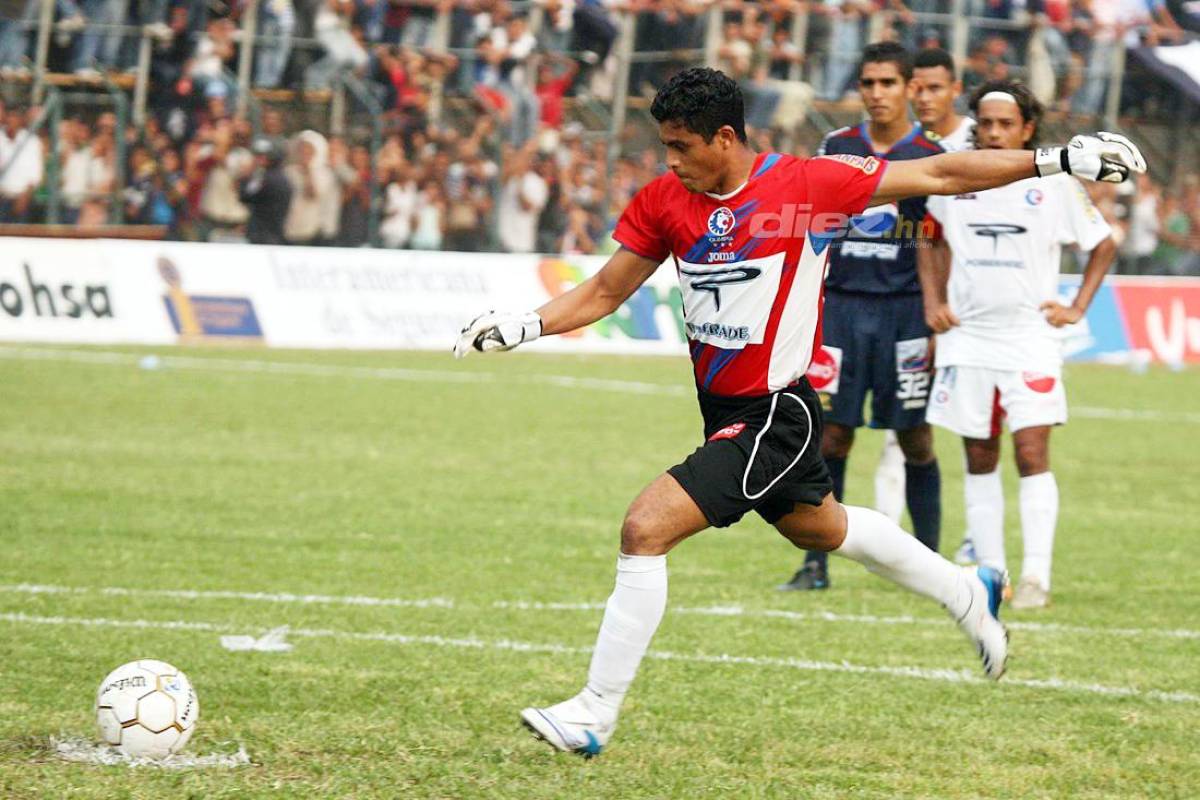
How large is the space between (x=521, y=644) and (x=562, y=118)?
60.0 ft

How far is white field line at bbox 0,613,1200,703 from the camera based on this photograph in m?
6.52

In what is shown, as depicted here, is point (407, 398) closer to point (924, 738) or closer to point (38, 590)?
point (38, 590)

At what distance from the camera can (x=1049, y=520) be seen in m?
8.55

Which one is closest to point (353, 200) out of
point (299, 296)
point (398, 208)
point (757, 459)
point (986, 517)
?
point (398, 208)

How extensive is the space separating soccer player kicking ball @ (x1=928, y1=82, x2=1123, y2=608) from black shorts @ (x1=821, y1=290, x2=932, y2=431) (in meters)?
0.12

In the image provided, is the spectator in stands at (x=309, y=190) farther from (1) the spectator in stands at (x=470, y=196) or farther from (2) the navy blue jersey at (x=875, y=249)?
(2) the navy blue jersey at (x=875, y=249)

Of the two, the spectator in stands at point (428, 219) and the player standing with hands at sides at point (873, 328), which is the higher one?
the player standing with hands at sides at point (873, 328)

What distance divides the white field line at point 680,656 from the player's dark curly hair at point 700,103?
2273 mm

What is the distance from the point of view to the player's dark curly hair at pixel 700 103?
5.33m

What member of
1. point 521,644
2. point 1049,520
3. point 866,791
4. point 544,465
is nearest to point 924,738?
point 866,791

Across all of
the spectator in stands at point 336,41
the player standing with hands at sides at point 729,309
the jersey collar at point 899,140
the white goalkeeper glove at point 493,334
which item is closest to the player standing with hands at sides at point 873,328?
the jersey collar at point 899,140

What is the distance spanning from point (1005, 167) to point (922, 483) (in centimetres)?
364

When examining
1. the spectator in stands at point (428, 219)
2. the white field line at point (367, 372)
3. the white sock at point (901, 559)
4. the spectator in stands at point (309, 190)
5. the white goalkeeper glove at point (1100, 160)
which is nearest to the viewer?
the white goalkeeper glove at point (1100, 160)

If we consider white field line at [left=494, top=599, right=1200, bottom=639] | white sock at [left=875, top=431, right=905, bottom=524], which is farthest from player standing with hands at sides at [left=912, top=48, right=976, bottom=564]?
white field line at [left=494, top=599, right=1200, bottom=639]
